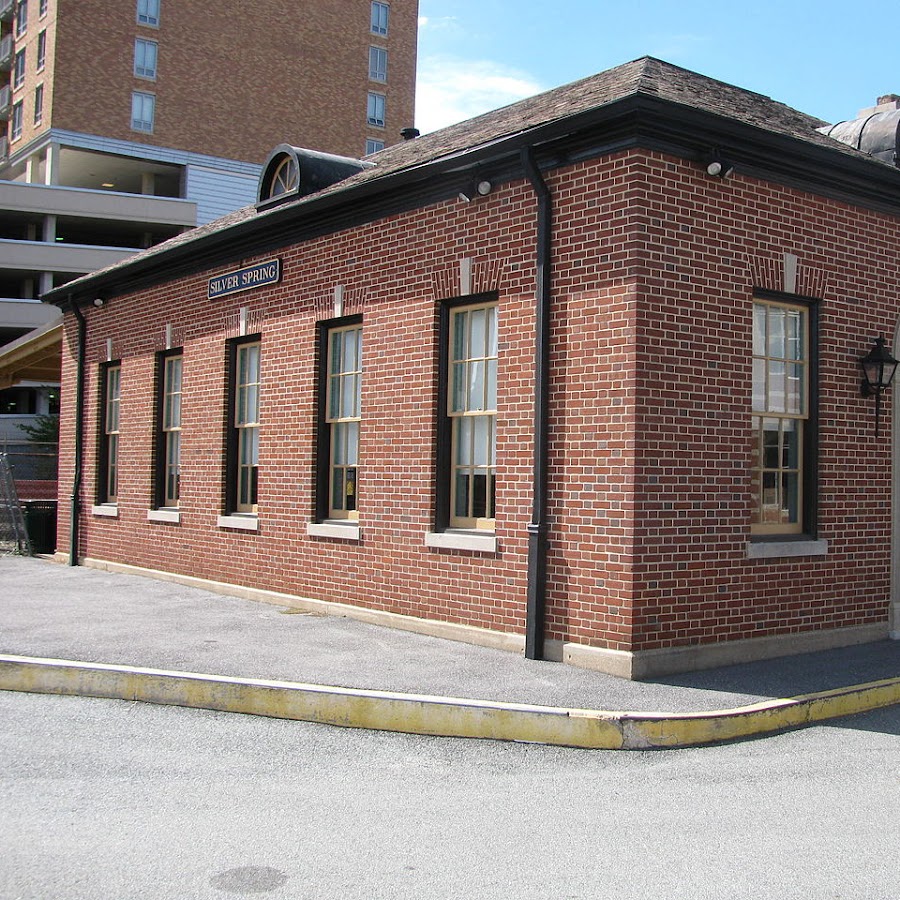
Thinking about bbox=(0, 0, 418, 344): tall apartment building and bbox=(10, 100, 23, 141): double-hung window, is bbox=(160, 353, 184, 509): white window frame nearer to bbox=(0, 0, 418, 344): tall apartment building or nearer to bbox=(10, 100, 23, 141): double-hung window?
bbox=(0, 0, 418, 344): tall apartment building

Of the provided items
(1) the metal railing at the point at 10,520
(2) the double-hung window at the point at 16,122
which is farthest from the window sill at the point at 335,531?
(2) the double-hung window at the point at 16,122

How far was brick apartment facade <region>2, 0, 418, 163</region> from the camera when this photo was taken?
160 feet

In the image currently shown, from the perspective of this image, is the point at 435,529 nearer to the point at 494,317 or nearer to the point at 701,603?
the point at 494,317

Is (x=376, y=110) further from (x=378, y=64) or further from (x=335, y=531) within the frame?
(x=335, y=531)

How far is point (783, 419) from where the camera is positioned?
9.98 meters

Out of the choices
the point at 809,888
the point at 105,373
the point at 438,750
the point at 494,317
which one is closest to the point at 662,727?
the point at 438,750

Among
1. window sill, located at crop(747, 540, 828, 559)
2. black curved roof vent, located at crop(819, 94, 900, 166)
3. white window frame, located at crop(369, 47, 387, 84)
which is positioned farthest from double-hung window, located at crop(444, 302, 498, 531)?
white window frame, located at crop(369, 47, 387, 84)

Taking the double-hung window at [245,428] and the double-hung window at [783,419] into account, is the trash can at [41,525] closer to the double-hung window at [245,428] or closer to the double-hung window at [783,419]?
the double-hung window at [245,428]

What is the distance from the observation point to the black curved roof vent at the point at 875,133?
11219 mm

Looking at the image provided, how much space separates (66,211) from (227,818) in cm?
4808

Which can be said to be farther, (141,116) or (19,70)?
(19,70)

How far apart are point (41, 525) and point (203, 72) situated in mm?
38195

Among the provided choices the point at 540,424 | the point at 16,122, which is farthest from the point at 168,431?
the point at 16,122

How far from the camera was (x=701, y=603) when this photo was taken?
891 centimetres
